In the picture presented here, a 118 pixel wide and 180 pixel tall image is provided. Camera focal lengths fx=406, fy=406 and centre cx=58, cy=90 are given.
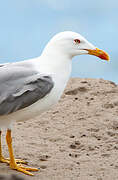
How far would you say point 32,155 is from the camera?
20.0 feet

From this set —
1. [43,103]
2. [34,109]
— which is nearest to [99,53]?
[43,103]

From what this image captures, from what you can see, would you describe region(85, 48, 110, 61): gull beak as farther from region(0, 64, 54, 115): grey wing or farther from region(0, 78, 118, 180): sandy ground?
region(0, 78, 118, 180): sandy ground

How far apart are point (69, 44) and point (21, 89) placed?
0.85 meters

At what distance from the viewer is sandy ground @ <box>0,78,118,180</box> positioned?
220 inches

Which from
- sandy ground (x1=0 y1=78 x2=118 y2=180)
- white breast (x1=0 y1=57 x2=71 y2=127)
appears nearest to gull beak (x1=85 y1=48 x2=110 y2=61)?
white breast (x1=0 y1=57 x2=71 y2=127)

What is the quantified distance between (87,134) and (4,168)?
7.67 feet

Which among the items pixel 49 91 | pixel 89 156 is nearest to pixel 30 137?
pixel 89 156

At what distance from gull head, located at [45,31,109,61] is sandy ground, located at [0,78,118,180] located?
162 cm

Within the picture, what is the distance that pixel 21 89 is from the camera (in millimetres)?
4895

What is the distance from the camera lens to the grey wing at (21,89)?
4859 mm

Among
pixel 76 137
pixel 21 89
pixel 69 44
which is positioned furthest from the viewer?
pixel 76 137

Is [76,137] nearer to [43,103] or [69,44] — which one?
[43,103]

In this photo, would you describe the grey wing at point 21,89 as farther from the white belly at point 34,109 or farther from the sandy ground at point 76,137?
the sandy ground at point 76,137

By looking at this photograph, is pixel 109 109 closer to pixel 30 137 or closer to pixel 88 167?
pixel 30 137
